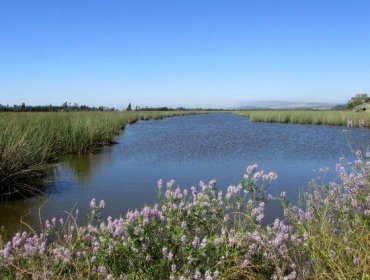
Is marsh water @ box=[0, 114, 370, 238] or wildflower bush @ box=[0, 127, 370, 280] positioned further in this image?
marsh water @ box=[0, 114, 370, 238]

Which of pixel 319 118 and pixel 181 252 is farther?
pixel 319 118

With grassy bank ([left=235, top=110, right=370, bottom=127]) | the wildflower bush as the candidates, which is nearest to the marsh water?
the wildflower bush

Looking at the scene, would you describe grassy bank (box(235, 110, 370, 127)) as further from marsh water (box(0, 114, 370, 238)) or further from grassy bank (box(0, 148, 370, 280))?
grassy bank (box(0, 148, 370, 280))

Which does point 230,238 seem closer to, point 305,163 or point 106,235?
point 106,235

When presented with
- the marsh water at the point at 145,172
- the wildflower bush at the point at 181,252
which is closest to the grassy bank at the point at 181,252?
the wildflower bush at the point at 181,252

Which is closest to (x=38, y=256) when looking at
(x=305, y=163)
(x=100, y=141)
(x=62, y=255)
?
(x=62, y=255)

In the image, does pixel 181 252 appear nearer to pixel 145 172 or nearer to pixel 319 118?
pixel 145 172

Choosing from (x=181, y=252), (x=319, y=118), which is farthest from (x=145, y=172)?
(x=319, y=118)

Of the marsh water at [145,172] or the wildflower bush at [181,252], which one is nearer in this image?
the wildflower bush at [181,252]

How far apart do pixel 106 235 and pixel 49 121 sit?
12.7 metres

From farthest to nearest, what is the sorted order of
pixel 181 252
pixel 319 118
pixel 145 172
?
pixel 319 118, pixel 145 172, pixel 181 252

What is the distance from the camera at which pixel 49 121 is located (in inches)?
595

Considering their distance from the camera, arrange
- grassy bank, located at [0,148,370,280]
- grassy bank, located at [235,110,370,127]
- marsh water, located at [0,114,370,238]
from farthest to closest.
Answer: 1. grassy bank, located at [235,110,370,127]
2. marsh water, located at [0,114,370,238]
3. grassy bank, located at [0,148,370,280]

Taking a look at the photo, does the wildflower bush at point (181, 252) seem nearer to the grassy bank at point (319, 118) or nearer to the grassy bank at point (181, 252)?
the grassy bank at point (181, 252)
